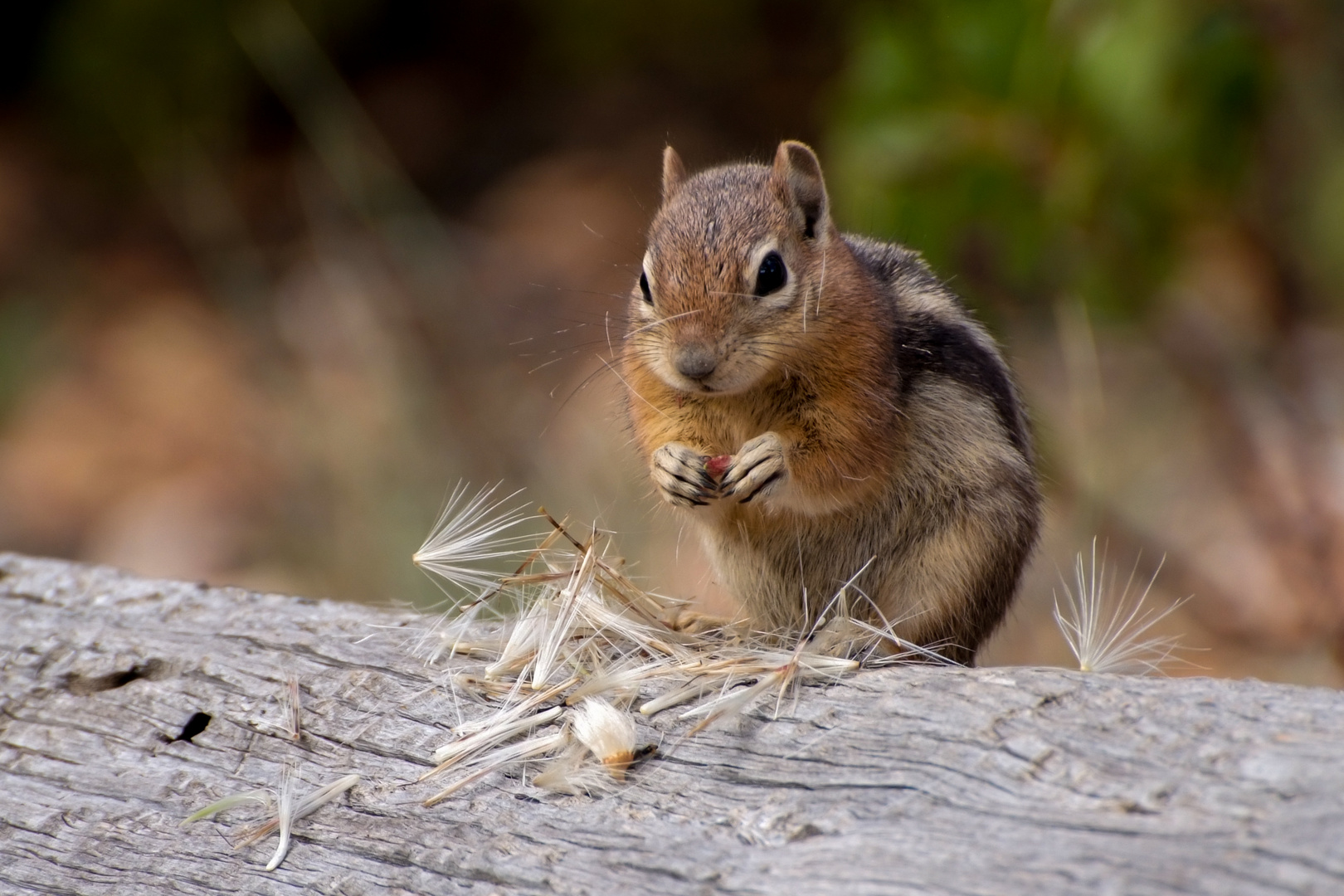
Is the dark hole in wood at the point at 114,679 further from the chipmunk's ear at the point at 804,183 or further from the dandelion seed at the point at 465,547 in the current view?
the chipmunk's ear at the point at 804,183

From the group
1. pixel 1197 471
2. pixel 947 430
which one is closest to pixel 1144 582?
pixel 1197 471

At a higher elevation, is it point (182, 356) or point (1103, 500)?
point (182, 356)

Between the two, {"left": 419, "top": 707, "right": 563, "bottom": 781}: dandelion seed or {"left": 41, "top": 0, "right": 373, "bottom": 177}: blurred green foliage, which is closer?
{"left": 419, "top": 707, "right": 563, "bottom": 781}: dandelion seed

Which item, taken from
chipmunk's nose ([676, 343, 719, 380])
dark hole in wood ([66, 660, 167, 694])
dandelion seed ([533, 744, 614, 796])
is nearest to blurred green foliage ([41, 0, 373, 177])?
dark hole in wood ([66, 660, 167, 694])

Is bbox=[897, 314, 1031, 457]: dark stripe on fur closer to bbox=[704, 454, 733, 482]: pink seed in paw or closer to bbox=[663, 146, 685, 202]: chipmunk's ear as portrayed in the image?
bbox=[704, 454, 733, 482]: pink seed in paw

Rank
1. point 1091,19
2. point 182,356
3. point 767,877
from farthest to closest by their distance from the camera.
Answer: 1. point 182,356
2. point 1091,19
3. point 767,877

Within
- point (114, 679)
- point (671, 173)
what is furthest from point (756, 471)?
point (114, 679)

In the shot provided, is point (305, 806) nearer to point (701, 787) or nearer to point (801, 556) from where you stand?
point (701, 787)

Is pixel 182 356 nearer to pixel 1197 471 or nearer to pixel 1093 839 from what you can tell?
pixel 1197 471

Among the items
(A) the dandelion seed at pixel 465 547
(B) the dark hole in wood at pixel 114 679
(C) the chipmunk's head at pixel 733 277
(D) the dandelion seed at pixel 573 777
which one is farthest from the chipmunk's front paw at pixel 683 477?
(B) the dark hole in wood at pixel 114 679
